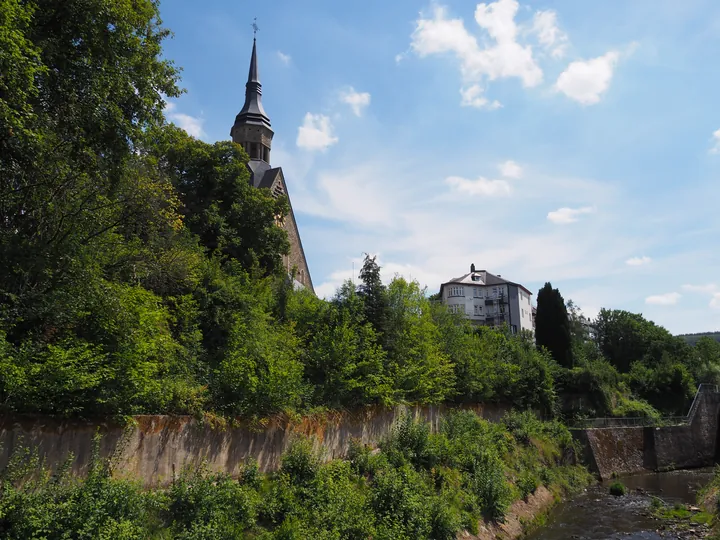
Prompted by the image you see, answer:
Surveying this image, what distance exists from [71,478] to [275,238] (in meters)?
20.4

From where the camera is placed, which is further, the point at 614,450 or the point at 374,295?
the point at 614,450

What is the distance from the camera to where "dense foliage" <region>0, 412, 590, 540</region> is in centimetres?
941

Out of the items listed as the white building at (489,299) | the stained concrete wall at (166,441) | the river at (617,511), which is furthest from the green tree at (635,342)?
the stained concrete wall at (166,441)

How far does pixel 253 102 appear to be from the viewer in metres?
56.8

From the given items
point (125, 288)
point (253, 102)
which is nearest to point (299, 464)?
point (125, 288)

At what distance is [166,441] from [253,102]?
49.9 metres

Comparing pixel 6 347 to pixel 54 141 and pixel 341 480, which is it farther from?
pixel 341 480

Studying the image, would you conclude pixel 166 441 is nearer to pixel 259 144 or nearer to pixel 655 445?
pixel 655 445

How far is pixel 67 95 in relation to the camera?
41.0 ft

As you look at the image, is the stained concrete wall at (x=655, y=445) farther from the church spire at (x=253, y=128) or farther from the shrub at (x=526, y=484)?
the church spire at (x=253, y=128)

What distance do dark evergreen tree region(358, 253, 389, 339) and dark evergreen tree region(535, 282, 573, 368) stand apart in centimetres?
2931

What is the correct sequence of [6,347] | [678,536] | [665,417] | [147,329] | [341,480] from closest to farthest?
[6,347]
[147,329]
[341,480]
[678,536]
[665,417]

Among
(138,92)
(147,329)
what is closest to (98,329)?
(147,329)

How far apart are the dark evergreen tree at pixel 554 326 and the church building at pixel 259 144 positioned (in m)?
23.0
